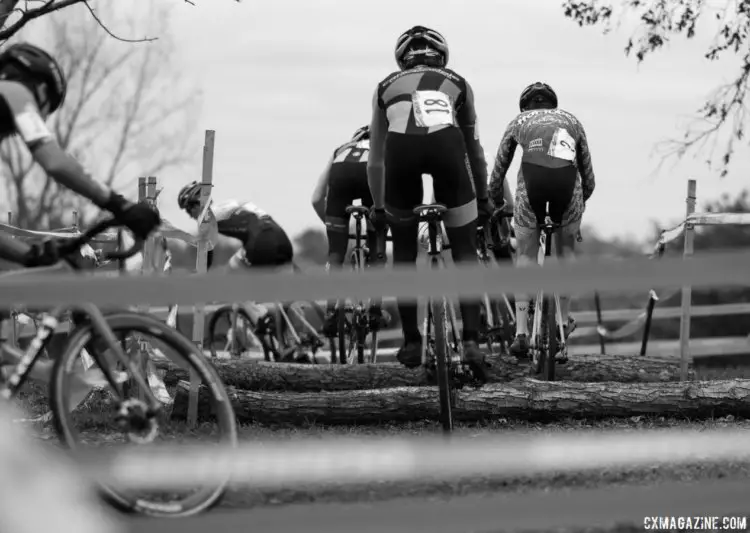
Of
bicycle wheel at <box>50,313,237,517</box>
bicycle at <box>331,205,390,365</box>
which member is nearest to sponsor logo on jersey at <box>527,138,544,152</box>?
bicycle at <box>331,205,390,365</box>

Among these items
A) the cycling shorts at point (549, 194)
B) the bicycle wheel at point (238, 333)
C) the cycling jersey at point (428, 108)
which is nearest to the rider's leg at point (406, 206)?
the cycling jersey at point (428, 108)

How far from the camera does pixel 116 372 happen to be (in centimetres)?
480

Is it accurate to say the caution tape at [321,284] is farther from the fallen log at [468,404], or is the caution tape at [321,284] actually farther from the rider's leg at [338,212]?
the rider's leg at [338,212]

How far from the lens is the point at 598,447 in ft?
22.1

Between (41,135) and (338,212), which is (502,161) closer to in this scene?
(338,212)

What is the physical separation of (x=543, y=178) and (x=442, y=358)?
2.91 m

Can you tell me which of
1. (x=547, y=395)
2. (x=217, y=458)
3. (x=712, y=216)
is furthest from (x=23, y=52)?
(x=712, y=216)

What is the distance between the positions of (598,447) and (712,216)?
4317 mm

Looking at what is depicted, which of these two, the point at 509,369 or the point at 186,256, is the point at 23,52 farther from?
the point at 186,256

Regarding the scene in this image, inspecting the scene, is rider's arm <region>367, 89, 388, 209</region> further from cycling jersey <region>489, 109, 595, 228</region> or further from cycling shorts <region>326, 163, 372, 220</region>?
cycling shorts <region>326, 163, 372, 220</region>

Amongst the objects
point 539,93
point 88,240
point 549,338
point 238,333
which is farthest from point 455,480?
point 238,333

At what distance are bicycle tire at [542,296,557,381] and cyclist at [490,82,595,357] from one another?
1.04 feet

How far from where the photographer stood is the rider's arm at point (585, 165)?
32.5 ft

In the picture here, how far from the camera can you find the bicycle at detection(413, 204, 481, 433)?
7020 millimetres
